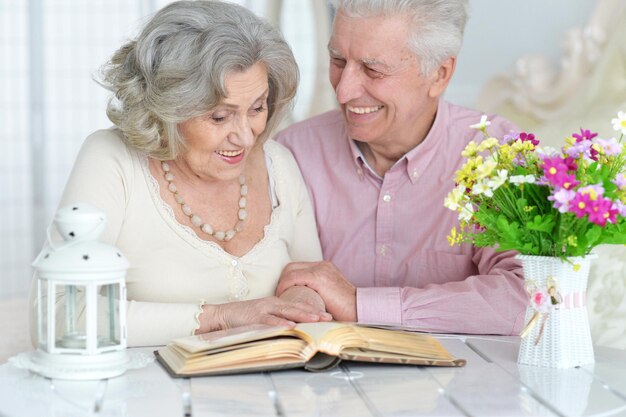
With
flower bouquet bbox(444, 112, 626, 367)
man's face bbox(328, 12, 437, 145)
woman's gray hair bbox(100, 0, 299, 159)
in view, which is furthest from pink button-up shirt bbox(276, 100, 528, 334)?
flower bouquet bbox(444, 112, 626, 367)

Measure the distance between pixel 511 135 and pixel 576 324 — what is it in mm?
352

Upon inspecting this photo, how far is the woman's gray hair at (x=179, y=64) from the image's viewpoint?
206cm

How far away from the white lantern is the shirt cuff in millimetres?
641

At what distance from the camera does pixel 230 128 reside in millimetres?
2129

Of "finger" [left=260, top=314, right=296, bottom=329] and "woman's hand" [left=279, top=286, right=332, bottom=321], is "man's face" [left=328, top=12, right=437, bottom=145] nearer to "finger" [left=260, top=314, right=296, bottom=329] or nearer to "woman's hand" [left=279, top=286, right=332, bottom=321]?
"woman's hand" [left=279, top=286, right=332, bottom=321]

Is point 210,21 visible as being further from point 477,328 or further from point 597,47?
point 597,47

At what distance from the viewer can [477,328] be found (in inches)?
83.6

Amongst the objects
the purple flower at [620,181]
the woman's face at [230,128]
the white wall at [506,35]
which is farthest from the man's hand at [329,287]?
the white wall at [506,35]

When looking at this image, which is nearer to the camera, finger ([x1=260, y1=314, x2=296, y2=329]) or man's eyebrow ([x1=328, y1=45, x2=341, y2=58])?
finger ([x1=260, y1=314, x2=296, y2=329])

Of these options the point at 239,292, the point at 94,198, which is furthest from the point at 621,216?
the point at 94,198

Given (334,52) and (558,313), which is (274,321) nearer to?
(558,313)

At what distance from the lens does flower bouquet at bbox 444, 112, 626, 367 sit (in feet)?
5.35

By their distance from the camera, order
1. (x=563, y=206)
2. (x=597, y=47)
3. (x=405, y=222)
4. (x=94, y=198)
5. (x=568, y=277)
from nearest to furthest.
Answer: (x=563, y=206) < (x=568, y=277) < (x=94, y=198) < (x=405, y=222) < (x=597, y=47)

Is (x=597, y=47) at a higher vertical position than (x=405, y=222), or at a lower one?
higher
